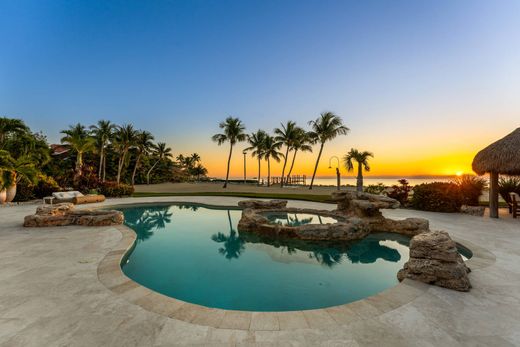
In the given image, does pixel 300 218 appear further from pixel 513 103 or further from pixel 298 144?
pixel 298 144

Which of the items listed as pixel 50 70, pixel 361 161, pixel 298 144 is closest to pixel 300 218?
pixel 361 161

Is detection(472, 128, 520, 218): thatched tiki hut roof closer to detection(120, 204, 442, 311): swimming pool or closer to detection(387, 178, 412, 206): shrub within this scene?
detection(387, 178, 412, 206): shrub

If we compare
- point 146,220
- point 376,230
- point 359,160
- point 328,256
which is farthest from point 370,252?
point 359,160

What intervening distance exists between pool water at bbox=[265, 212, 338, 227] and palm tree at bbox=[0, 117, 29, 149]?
69.6 ft

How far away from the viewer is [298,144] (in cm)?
3388

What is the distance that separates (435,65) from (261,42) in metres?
10.3

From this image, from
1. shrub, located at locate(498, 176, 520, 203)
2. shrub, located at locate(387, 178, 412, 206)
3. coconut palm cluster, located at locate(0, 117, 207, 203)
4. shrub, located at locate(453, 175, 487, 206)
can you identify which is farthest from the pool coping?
coconut palm cluster, located at locate(0, 117, 207, 203)

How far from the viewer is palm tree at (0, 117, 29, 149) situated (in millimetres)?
16297

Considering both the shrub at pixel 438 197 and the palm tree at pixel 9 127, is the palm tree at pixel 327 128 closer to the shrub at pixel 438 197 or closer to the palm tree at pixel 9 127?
the shrub at pixel 438 197

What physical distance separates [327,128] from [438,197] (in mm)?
18934

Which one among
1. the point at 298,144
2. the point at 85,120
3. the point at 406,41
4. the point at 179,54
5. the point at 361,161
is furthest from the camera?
the point at 298,144

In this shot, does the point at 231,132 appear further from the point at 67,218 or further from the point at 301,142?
the point at 67,218

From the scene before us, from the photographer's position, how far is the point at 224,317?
2.84 meters

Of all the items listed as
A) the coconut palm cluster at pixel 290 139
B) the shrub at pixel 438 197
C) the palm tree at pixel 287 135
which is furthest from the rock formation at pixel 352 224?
the palm tree at pixel 287 135
